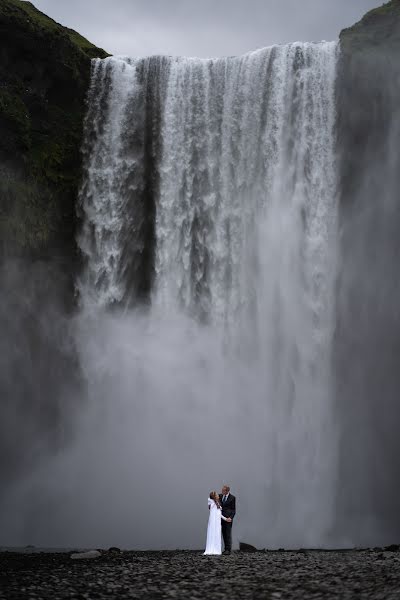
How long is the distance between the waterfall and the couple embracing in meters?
9.03

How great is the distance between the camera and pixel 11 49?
35750 mm

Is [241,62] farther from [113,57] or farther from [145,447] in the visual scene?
[145,447]

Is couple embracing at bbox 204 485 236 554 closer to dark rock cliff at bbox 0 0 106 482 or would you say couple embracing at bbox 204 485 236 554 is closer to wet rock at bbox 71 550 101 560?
wet rock at bbox 71 550 101 560

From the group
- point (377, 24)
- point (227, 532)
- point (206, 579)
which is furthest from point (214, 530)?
point (377, 24)

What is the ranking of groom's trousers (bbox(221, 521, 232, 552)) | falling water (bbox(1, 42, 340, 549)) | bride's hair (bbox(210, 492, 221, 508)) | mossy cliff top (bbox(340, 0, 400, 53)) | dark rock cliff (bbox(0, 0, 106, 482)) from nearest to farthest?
bride's hair (bbox(210, 492, 221, 508))
groom's trousers (bbox(221, 521, 232, 552))
falling water (bbox(1, 42, 340, 549))
dark rock cliff (bbox(0, 0, 106, 482))
mossy cliff top (bbox(340, 0, 400, 53))

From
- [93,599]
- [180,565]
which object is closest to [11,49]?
[180,565]

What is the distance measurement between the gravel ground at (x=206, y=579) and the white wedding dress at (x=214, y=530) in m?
1.10

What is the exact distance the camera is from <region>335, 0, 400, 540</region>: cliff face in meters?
32.2

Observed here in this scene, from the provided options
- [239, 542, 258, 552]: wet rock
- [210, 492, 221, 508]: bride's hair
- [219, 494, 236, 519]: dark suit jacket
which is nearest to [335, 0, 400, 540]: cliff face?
[239, 542, 258, 552]: wet rock

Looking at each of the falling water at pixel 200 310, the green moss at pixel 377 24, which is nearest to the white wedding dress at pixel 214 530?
the falling water at pixel 200 310

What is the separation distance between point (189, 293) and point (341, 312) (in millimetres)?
7417

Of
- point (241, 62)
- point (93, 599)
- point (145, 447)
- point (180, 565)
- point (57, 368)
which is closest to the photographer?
point (93, 599)

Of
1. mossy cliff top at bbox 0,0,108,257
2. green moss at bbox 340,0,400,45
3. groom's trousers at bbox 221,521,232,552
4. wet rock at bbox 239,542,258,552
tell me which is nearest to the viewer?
groom's trousers at bbox 221,521,232,552

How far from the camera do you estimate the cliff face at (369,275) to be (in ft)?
106
